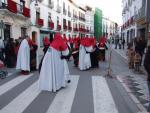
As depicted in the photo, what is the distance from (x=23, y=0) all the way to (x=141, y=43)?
14862mm

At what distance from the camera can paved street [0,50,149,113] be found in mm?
6898

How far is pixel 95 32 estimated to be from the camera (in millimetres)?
77188

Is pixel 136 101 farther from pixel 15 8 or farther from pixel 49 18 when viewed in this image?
pixel 49 18

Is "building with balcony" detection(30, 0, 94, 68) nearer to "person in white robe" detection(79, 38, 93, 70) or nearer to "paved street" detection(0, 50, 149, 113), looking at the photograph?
"person in white robe" detection(79, 38, 93, 70)

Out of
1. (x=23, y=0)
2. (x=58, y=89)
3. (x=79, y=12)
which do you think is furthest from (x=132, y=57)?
(x=79, y=12)

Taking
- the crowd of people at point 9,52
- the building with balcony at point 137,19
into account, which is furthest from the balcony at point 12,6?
the building with balcony at point 137,19

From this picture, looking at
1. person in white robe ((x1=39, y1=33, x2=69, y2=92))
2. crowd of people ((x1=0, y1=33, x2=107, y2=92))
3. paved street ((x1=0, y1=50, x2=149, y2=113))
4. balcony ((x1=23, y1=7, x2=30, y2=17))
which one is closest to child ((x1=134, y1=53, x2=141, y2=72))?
crowd of people ((x1=0, y1=33, x2=107, y2=92))

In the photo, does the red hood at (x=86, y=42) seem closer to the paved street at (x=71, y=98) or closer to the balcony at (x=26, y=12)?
the paved street at (x=71, y=98)

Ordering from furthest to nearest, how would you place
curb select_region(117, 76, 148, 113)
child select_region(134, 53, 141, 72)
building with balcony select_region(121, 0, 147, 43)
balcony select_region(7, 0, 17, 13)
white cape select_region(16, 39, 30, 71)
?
1. building with balcony select_region(121, 0, 147, 43)
2. balcony select_region(7, 0, 17, 13)
3. child select_region(134, 53, 141, 72)
4. white cape select_region(16, 39, 30, 71)
5. curb select_region(117, 76, 148, 113)

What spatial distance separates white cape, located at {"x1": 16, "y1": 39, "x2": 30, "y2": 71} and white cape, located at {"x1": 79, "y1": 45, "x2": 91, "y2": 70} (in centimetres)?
279

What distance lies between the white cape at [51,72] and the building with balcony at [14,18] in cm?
1172

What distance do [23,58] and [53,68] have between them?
3.97m

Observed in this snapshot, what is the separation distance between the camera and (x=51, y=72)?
894 cm

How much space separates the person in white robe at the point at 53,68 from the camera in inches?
352
